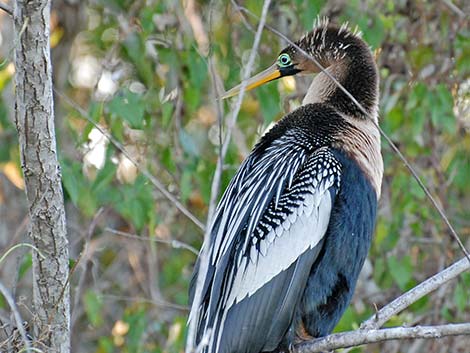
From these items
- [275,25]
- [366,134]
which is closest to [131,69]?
[275,25]

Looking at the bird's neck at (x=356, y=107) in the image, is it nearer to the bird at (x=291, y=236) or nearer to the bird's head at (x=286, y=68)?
the bird at (x=291, y=236)

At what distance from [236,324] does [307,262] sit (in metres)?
0.31

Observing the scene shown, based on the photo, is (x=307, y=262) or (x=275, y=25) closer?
(x=307, y=262)

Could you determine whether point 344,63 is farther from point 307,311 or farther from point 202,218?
point 202,218

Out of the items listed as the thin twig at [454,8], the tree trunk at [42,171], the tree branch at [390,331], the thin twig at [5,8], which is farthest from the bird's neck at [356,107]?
the thin twig at [5,8]

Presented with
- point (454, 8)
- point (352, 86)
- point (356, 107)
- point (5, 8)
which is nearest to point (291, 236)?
point (356, 107)

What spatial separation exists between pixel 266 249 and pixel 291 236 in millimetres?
93

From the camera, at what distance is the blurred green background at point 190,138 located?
387 centimetres

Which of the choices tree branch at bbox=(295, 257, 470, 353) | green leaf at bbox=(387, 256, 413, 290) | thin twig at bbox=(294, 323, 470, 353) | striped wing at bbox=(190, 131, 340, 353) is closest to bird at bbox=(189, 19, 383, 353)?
striped wing at bbox=(190, 131, 340, 353)

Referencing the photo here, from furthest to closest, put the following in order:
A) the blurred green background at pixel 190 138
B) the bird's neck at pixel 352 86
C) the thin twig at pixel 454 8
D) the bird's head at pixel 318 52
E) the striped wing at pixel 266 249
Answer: the thin twig at pixel 454 8
the blurred green background at pixel 190 138
the bird's head at pixel 318 52
the bird's neck at pixel 352 86
the striped wing at pixel 266 249

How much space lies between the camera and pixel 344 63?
3.62 m

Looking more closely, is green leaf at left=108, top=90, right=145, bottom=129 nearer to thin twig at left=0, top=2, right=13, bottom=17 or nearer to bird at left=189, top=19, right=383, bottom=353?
bird at left=189, top=19, right=383, bottom=353

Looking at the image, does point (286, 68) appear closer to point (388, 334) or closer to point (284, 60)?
point (284, 60)

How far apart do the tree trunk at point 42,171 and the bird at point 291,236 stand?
0.55m
